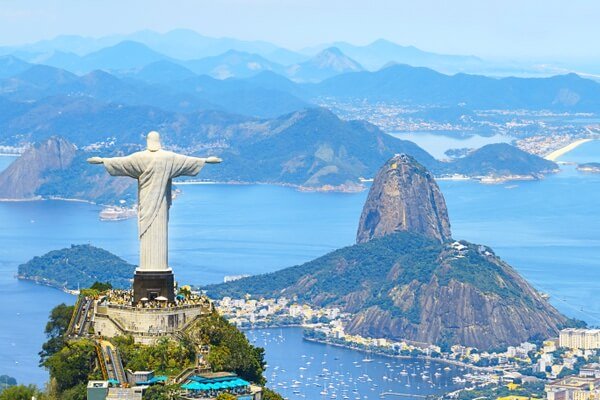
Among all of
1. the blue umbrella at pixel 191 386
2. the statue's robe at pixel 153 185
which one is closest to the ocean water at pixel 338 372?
the statue's robe at pixel 153 185

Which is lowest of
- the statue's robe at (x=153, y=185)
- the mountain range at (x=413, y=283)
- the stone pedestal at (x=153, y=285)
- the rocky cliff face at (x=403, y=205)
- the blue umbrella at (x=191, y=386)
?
the blue umbrella at (x=191, y=386)

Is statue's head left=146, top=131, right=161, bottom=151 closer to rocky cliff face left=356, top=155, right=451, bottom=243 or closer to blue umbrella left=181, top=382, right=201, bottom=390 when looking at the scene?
blue umbrella left=181, top=382, right=201, bottom=390

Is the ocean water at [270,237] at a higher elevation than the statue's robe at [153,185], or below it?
higher

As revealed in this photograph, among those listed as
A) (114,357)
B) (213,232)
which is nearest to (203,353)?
(114,357)

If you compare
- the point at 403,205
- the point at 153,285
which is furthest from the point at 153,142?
the point at 403,205

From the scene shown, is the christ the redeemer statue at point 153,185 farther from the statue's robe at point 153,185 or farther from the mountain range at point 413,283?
the mountain range at point 413,283

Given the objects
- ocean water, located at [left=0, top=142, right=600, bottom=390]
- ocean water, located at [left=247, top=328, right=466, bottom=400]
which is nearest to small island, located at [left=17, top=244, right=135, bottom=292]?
ocean water, located at [left=0, top=142, right=600, bottom=390]

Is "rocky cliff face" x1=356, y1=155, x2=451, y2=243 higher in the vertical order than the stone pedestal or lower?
higher
